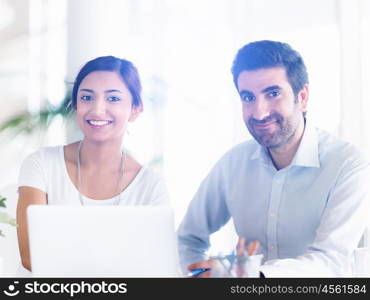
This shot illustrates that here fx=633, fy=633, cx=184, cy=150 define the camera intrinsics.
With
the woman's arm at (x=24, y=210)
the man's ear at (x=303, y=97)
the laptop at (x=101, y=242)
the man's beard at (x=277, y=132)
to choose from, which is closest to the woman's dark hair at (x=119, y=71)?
the woman's arm at (x=24, y=210)

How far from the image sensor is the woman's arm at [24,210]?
3109 millimetres

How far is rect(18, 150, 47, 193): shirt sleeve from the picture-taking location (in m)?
3.15

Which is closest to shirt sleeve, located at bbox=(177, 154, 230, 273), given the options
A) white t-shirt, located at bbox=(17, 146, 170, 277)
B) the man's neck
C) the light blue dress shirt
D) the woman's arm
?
the light blue dress shirt

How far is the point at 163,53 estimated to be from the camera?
129 inches

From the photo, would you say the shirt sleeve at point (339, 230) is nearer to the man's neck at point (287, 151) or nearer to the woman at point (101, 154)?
the man's neck at point (287, 151)

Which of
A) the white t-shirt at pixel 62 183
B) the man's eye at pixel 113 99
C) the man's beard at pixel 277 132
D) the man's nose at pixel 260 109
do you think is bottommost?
the white t-shirt at pixel 62 183

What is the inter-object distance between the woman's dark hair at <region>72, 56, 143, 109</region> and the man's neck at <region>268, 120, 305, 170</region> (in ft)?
2.41

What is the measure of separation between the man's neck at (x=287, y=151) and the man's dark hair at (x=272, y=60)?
199 mm

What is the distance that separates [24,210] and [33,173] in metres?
0.19

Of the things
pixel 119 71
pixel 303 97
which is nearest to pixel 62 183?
pixel 119 71

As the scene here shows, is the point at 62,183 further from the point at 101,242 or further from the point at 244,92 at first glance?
the point at 101,242

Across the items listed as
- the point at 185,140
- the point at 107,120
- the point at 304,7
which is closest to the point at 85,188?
the point at 107,120

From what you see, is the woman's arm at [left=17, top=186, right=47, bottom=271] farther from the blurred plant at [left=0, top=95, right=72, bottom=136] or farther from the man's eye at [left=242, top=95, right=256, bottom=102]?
the man's eye at [left=242, top=95, right=256, bottom=102]

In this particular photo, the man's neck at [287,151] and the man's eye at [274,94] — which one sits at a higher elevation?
the man's eye at [274,94]
